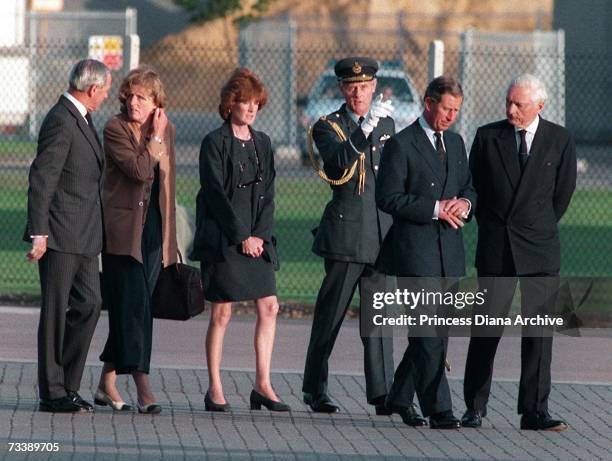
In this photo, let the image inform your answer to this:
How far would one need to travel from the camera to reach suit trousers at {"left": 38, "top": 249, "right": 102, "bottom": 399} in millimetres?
8430

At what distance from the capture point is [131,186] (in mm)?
8602

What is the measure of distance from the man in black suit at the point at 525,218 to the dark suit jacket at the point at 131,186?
1749 mm

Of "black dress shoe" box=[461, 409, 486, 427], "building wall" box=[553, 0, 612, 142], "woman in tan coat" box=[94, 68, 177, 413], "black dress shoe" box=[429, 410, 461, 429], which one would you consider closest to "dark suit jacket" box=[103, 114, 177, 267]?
"woman in tan coat" box=[94, 68, 177, 413]

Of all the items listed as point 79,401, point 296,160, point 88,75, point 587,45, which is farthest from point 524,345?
point 587,45

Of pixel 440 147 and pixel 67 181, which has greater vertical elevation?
pixel 440 147

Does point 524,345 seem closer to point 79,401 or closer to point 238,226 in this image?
point 238,226

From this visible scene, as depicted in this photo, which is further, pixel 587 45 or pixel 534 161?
pixel 587 45

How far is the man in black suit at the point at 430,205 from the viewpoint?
320 inches

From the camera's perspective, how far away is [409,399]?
8445mm

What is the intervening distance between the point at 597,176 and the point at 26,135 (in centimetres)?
915

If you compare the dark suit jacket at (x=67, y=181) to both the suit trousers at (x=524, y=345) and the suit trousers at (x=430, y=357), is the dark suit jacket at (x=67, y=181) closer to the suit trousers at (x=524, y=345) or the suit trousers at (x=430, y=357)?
the suit trousers at (x=430, y=357)

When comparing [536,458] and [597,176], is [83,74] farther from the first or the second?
[597,176]

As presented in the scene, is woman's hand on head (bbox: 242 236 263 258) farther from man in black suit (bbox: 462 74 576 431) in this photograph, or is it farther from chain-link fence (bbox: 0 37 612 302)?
chain-link fence (bbox: 0 37 612 302)

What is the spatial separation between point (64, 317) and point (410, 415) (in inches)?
77.4
